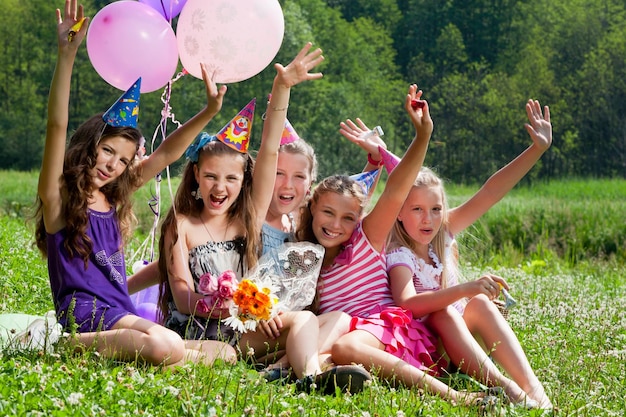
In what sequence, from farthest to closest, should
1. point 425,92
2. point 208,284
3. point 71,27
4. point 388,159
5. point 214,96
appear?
point 425,92 → point 388,159 → point 214,96 → point 208,284 → point 71,27

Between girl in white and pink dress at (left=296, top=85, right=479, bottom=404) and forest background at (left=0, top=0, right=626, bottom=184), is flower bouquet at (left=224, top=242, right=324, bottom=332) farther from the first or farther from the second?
forest background at (left=0, top=0, right=626, bottom=184)

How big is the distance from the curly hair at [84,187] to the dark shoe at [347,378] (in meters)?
1.40

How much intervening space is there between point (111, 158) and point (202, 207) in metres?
0.70

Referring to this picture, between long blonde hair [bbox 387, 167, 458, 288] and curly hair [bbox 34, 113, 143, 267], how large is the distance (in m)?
1.57

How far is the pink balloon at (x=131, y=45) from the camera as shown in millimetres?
5328

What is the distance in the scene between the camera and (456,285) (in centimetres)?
484

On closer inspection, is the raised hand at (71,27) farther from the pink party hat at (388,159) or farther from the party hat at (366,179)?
the pink party hat at (388,159)

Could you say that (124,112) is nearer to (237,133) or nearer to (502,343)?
(237,133)

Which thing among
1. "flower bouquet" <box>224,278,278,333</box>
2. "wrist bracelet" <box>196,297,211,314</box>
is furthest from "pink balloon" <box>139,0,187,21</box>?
"flower bouquet" <box>224,278,278,333</box>

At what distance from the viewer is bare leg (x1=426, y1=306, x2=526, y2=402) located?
186 inches

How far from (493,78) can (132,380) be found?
Answer: 51.8m

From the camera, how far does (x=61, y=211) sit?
184 inches

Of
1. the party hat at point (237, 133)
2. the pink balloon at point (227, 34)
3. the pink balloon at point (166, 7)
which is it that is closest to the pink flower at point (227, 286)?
the party hat at point (237, 133)

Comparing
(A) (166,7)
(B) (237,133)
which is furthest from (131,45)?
(B) (237,133)
